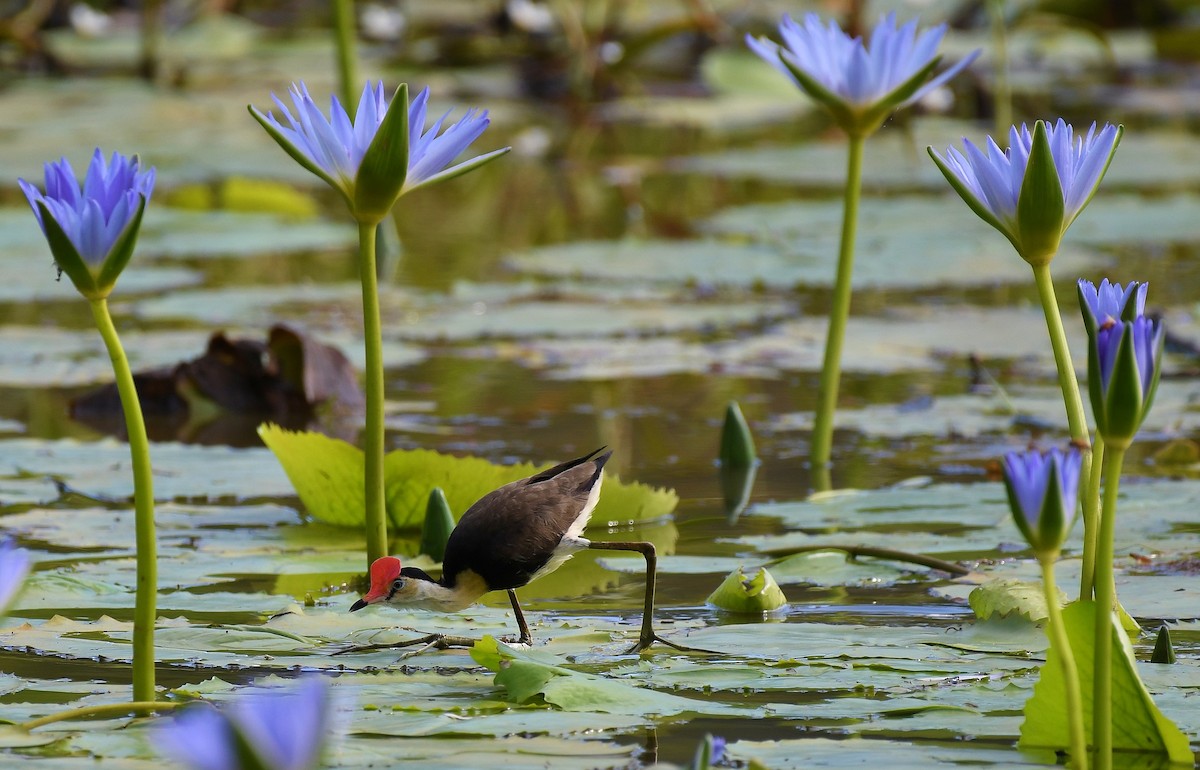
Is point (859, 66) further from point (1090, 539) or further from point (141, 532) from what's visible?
point (141, 532)

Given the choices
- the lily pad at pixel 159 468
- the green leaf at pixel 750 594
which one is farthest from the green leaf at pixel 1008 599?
the lily pad at pixel 159 468

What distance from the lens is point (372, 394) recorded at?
221 centimetres

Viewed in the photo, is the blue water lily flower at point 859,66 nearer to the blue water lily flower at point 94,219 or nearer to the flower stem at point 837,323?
the flower stem at point 837,323

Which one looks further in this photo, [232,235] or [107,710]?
[232,235]

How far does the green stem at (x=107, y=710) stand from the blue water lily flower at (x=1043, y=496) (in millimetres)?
864

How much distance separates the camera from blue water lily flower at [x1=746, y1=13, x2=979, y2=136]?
268cm


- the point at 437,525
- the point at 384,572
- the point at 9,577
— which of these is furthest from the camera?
the point at 437,525

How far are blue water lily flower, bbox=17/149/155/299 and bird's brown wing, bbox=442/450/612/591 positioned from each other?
0.54 meters

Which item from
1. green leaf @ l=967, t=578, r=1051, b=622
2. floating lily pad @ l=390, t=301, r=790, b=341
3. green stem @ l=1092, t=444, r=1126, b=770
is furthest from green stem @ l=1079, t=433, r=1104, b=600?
floating lily pad @ l=390, t=301, r=790, b=341

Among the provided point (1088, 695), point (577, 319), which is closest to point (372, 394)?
point (1088, 695)

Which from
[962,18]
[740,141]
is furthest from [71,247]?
[962,18]

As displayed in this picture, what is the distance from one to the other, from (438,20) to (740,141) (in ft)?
21.1

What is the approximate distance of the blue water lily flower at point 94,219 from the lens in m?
1.66

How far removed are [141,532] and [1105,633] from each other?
0.94 m
